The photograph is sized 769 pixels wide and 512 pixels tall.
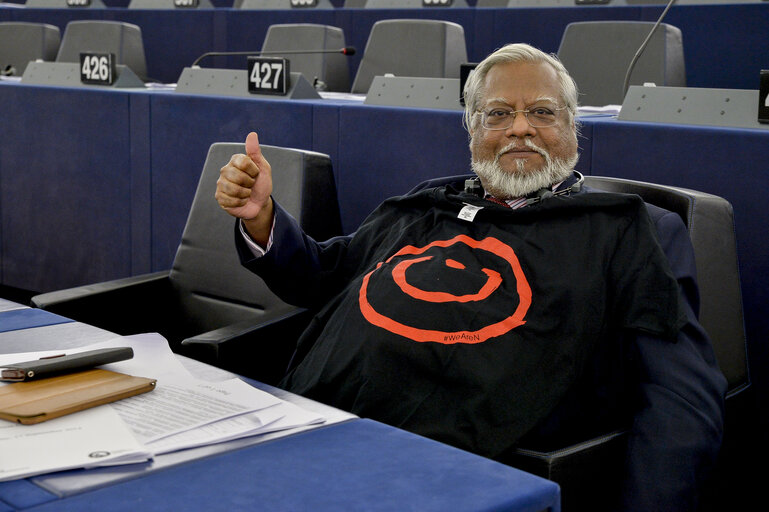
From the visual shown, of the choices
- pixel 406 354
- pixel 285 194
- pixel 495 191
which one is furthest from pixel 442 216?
pixel 285 194

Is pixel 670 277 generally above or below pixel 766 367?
above

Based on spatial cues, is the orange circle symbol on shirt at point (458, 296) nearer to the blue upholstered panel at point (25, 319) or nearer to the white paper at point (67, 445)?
the blue upholstered panel at point (25, 319)

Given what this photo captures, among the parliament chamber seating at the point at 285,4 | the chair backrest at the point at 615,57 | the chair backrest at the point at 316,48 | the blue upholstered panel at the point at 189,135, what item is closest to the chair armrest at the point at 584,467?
the blue upholstered panel at the point at 189,135

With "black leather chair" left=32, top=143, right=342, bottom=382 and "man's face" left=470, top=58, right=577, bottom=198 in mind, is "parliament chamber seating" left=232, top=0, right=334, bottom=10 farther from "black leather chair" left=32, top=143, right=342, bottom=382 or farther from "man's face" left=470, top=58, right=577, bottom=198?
"man's face" left=470, top=58, right=577, bottom=198

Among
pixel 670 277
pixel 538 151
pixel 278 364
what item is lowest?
pixel 278 364

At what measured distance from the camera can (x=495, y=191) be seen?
1725mm

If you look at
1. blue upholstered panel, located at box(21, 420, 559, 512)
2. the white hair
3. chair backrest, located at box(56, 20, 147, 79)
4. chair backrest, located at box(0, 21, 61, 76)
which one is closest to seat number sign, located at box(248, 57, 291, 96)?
the white hair

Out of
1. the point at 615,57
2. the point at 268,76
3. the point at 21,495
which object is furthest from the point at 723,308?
the point at 615,57

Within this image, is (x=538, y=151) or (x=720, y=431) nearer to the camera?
(x=720, y=431)

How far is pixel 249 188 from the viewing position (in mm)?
1497

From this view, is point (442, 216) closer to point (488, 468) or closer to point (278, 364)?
point (278, 364)

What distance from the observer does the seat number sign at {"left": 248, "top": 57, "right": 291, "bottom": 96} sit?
272cm

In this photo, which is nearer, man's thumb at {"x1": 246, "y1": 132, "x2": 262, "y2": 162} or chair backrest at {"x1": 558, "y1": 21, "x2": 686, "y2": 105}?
man's thumb at {"x1": 246, "y1": 132, "x2": 262, "y2": 162}

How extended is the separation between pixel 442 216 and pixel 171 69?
4220 millimetres
